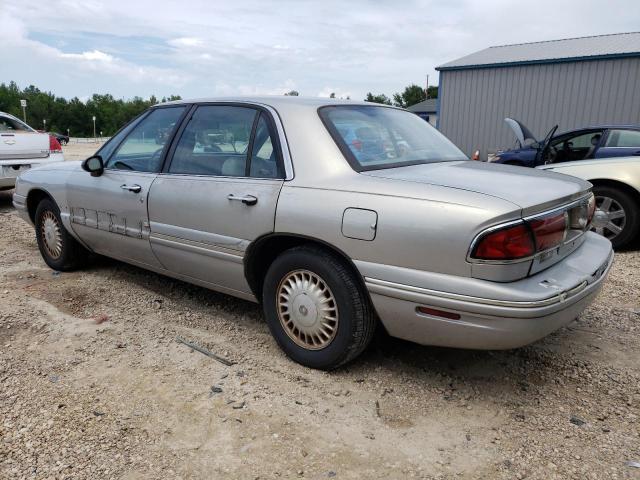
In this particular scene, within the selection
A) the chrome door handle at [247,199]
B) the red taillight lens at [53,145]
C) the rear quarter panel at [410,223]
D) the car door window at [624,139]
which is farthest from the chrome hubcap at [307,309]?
the red taillight lens at [53,145]

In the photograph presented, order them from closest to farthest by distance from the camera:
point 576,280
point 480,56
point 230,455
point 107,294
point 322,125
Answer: point 230,455, point 576,280, point 322,125, point 107,294, point 480,56

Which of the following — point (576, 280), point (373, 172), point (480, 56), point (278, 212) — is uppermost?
point (480, 56)

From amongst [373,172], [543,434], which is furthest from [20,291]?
[543,434]

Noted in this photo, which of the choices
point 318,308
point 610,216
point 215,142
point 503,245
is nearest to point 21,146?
point 215,142

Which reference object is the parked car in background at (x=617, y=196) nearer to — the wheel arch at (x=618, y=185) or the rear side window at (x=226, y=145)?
the wheel arch at (x=618, y=185)

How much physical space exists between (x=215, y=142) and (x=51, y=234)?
234cm

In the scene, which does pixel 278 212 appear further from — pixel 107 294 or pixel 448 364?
pixel 107 294

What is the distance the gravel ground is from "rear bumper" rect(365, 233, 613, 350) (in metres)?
0.43

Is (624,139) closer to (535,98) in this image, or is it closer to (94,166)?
(94,166)

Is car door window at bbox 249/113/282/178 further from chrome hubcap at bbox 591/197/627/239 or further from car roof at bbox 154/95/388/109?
chrome hubcap at bbox 591/197/627/239

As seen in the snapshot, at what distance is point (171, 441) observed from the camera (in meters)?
2.33

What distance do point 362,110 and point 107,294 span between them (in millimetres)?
2545

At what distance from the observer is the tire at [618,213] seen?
549cm

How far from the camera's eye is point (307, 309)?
2.87 m
